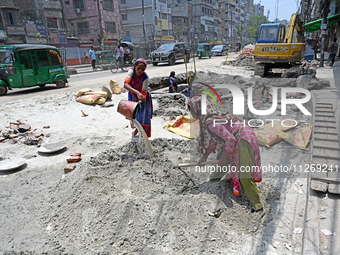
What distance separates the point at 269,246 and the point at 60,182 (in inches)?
110

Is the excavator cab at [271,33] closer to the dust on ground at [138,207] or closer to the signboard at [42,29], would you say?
the dust on ground at [138,207]

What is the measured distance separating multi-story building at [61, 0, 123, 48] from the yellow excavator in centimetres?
2392

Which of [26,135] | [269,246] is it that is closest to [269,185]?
[269,246]

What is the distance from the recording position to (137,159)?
421cm

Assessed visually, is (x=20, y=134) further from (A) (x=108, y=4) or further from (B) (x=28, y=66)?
(A) (x=108, y=4)

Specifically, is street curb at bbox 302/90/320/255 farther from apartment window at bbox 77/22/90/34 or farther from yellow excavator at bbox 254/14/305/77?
apartment window at bbox 77/22/90/34

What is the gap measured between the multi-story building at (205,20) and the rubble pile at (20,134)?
180 ft

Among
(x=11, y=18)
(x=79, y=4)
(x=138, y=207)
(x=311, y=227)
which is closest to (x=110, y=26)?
(x=79, y=4)

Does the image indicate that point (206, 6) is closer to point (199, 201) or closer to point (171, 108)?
point (171, 108)

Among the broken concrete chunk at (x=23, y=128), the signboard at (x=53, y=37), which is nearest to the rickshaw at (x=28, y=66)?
the broken concrete chunk at (x=23, y=128)

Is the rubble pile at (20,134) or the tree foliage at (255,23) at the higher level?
the tree foliage at (255,23)

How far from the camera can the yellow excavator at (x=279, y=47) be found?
36.2 feet

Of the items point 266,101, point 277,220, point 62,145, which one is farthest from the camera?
point 266,101

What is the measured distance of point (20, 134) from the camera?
5.59m
